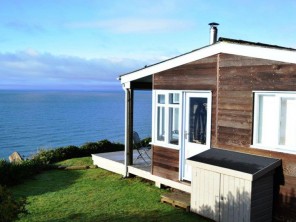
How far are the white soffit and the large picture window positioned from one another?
2.36ft

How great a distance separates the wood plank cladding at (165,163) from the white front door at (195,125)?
9.6 inches

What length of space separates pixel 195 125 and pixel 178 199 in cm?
184

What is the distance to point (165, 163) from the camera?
381 inches

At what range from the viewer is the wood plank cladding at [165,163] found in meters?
9.34

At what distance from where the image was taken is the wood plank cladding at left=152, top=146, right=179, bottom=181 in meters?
→ 9.34

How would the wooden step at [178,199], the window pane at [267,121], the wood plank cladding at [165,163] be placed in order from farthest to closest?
1. the wood plank cladding at [165,163]
2. the wooden step at [178,199]
3. the window pane at [267,121]

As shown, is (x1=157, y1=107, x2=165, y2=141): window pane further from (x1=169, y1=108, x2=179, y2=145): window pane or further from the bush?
the bush

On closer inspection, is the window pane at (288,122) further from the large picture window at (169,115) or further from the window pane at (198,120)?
the large picture window at (169,115)

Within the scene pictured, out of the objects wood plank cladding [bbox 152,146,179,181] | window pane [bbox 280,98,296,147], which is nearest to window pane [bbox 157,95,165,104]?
wood plank cladding [bbox 152,146,179,181]

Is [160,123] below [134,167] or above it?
above

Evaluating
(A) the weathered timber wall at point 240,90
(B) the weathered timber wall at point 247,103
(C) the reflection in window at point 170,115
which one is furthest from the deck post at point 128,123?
(B) the weathered timber wall at point 247,103

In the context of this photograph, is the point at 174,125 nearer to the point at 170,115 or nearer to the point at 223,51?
the point at 170,115

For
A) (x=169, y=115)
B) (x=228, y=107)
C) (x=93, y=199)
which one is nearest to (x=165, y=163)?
(x=169, y=115)

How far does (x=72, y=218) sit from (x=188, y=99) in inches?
154
